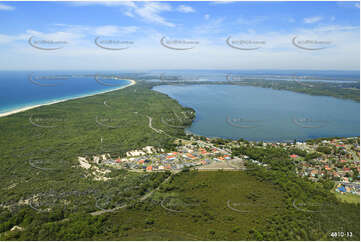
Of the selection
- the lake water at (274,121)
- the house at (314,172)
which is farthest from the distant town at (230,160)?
the lake water at (274,121)

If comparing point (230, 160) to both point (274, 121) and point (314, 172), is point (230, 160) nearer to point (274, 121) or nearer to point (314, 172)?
point (314, 172)

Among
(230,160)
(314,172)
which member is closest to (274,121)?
(314,172)

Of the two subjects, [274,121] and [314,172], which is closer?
[314,172]

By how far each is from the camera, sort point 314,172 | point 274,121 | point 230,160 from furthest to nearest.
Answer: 1. point 274,121
2. point 230,160
3. point 314,172

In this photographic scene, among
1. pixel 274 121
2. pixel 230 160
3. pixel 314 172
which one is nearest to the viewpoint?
pixel 314 172

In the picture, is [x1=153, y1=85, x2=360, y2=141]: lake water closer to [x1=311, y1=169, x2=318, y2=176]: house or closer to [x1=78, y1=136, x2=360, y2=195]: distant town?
[x1=78, y1=136, x2=360, y2=195]: distant town

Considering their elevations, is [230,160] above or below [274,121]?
below

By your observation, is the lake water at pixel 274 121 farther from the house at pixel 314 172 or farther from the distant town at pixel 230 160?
the house at pixel 314 172

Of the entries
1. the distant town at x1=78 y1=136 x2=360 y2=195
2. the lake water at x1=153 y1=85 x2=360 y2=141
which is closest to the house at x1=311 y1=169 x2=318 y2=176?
the distant town at x1=78 y1=136 x2=360 y2=195
